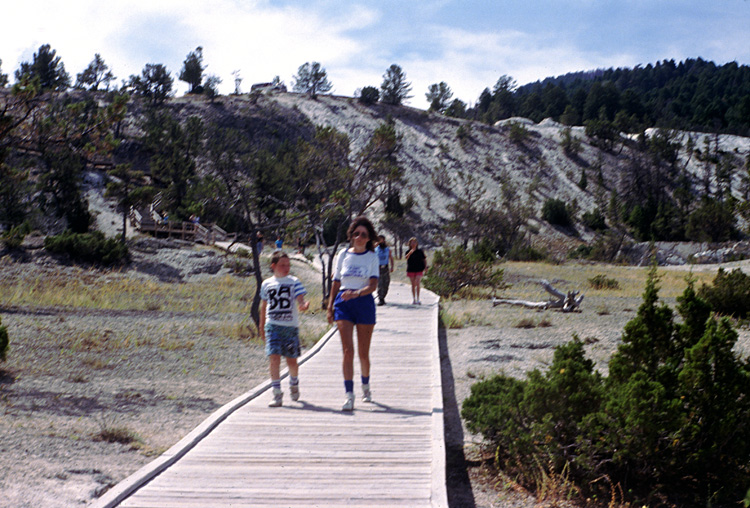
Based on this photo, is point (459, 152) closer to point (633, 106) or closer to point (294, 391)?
point (633, 106)

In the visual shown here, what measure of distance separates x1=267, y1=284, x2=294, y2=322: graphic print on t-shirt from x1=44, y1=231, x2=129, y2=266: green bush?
90.8 ft

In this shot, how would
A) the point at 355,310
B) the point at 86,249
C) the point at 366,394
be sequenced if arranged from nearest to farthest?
the point at 355,310, the point at 366,394, the point at 86,249

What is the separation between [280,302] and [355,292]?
803 millimetres

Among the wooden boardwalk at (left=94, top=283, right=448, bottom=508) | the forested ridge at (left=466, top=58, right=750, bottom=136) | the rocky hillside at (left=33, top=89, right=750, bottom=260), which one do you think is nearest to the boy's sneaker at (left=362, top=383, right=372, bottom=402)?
the wooden boardwalk at (left=94, top=283, right=448, bottom=508)

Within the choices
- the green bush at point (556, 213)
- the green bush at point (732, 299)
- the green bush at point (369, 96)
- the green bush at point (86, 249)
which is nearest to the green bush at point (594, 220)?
the green bush at point (556, 213)

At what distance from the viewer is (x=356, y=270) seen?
635 centimetres

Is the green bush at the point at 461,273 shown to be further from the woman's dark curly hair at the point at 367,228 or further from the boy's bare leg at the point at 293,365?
the woman's dark curly hair at the point at 367,228

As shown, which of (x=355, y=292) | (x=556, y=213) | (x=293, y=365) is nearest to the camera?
(x=355, y=292)

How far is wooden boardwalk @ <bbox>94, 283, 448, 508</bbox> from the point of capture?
14.6 ft

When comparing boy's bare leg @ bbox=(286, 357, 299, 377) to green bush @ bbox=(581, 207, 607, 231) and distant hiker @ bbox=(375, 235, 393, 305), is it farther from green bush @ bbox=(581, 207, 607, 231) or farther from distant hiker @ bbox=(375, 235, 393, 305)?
green bush @ bbox=(581, 207, 607, 231)

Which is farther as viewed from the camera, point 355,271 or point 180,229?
point 180,229

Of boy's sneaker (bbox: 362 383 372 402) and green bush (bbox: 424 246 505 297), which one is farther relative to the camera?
green bush (bbox: 424 246 505 297)

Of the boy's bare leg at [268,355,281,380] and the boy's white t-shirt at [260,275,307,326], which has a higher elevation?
the boy's white t-shirt at [260,275,307,326]

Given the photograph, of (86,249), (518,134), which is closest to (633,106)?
(518,134)
